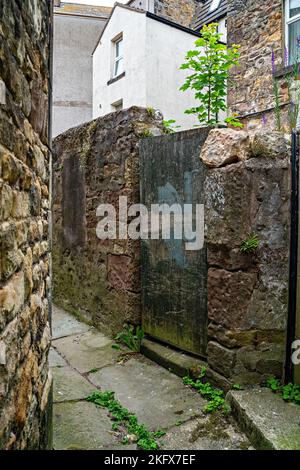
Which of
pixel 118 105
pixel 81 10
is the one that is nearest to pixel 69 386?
pixel 118 105

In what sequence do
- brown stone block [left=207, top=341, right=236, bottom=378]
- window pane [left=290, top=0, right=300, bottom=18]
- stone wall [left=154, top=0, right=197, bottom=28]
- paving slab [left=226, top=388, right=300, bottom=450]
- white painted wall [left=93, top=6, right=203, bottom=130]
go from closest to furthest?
1. paving slab [left=226, top=388, right=300, bottom=450]
2. brown stone block [left=207, top=341, right=236, bottom=378]
3. window pane [left=290, top=0, right=300, bottom=18]
4. white painted wall [left=93, top=6, right=203, bottom=130]
5. stone wall [left=154, top=0, right=197, bottom=28]

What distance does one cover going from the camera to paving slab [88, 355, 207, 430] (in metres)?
2.32

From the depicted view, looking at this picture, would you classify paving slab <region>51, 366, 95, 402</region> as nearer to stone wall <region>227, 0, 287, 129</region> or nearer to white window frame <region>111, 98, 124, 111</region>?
stone wall <region>227, 0, 287, 129</region>

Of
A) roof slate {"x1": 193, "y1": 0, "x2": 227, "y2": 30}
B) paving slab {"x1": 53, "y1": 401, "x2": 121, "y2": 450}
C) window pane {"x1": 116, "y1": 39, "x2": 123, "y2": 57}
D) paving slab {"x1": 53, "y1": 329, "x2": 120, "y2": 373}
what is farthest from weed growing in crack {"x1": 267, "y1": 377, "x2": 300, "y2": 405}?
window pane {"x1": 116, "y1": 39, "x2": 123, "y2": 57}

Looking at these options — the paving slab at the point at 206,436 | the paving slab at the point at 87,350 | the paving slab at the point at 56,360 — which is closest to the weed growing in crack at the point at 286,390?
the paving slab at the point at 206,436

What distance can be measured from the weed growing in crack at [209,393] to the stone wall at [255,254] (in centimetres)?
10

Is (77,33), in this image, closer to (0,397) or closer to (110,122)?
(110,122)

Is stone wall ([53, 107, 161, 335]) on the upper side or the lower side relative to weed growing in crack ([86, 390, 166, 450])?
upper

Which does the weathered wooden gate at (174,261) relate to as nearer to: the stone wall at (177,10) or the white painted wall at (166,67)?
the white painted wall at (166,67)

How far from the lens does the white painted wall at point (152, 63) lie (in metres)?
9.02

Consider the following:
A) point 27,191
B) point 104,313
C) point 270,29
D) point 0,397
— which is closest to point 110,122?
point 104,313

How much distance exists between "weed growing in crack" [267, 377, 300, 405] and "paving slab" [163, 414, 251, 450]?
37 centimetres

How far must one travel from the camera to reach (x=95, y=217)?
4012 millimetres

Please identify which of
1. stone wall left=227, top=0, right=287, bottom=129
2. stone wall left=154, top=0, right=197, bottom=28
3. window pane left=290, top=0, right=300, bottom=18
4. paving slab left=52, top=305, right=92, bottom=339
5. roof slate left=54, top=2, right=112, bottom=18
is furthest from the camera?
roof slate left=54, top=2, right=112, bottom=18
